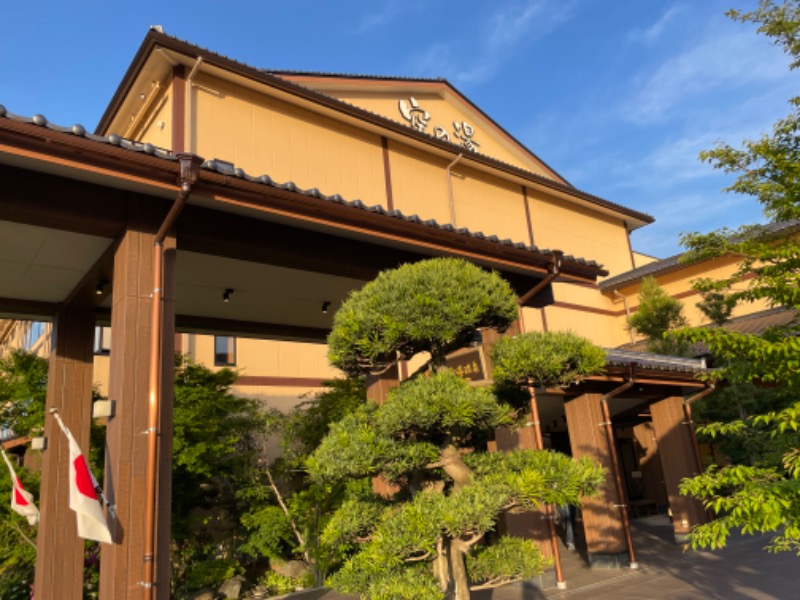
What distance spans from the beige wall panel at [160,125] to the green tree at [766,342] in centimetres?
969

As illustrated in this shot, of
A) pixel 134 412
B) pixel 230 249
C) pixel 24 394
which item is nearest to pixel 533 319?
pixel 24 394

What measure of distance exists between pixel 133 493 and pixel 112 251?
2.29 m

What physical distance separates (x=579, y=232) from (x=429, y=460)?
18939 mm

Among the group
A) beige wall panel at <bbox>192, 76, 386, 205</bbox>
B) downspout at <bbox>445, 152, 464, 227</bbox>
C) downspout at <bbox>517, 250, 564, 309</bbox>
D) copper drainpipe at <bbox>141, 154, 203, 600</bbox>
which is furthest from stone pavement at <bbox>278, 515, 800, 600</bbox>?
downspout at <bbox>445, 152, 464, 227</bbox>

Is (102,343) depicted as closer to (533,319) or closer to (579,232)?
(533,319)

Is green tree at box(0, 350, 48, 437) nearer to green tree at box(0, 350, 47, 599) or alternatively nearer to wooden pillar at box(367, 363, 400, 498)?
green tree at box(0, 350, 47, 599)

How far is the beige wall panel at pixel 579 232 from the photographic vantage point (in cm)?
2025

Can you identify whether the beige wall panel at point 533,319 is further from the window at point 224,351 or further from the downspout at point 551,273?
the downspout at point 551,273

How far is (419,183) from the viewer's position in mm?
16484

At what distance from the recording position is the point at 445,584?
4.22 metres

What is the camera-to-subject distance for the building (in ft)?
15.3

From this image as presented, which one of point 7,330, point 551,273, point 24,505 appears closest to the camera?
point 24,505

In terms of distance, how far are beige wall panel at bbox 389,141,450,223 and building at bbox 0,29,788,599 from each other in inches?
2.4

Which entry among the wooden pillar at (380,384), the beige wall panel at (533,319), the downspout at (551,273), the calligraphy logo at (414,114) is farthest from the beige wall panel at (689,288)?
the wooden pillar at (380,384)
